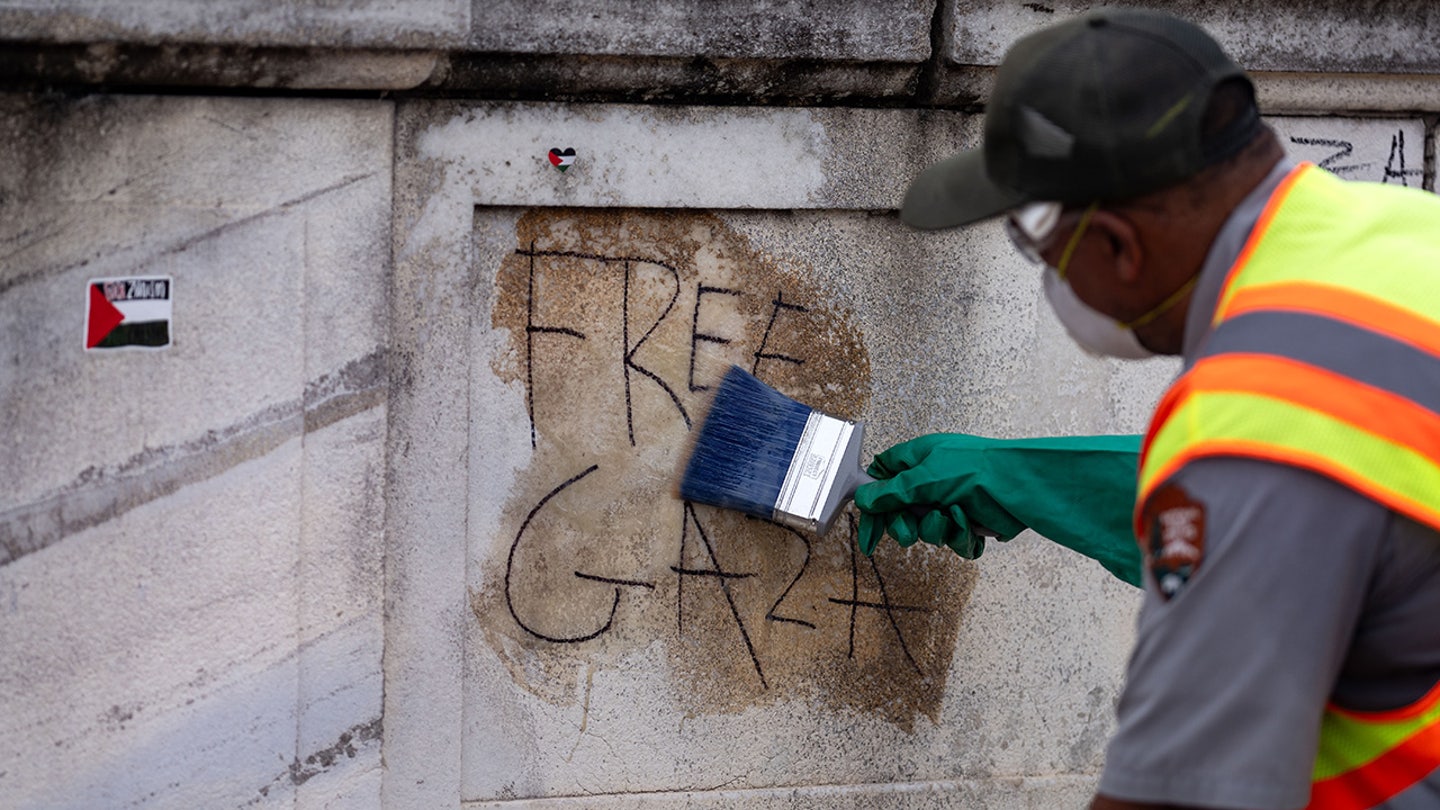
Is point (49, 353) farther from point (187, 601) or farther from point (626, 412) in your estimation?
point (626, 412)

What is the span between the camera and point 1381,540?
54.8 inches

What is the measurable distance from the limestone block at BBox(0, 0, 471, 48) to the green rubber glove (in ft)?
4.28

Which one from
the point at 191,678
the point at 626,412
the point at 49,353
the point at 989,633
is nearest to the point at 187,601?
the point at 191,678

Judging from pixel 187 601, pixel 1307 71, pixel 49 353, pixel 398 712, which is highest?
pixel 1307 71

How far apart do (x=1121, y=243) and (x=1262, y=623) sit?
491 millimetres

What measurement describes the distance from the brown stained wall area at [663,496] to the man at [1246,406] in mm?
1336

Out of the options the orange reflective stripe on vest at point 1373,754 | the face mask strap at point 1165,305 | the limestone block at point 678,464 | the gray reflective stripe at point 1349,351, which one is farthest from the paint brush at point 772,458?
the gray reflective stripe at point 1349,351

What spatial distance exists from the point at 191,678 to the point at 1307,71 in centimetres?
284

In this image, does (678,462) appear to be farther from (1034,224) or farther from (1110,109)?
(1110,109)

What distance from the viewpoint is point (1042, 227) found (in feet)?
5.42

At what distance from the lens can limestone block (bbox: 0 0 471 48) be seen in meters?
2.46

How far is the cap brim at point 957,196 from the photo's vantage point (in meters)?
1.71

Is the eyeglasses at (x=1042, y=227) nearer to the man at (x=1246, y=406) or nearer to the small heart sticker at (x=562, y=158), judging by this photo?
the man at (x=1246, y=406)

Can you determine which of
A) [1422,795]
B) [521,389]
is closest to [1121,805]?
[1422,795]
